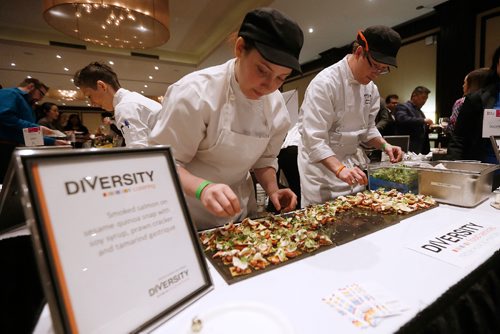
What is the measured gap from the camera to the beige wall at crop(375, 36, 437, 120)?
5809mm

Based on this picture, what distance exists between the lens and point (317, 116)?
162cm

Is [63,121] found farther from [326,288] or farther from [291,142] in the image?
[326,288]

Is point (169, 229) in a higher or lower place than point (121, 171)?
lower

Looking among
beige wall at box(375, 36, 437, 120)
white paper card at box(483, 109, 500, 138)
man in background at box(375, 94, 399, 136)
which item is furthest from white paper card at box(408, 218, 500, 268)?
beige wall at box(375, 36, 437, 120)

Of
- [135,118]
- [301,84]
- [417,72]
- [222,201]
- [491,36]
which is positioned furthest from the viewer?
[301,84]

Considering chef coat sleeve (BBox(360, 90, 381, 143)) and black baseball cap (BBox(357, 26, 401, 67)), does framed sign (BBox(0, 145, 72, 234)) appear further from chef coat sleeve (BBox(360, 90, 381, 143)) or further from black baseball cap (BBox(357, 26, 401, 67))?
chef coat sleeve (BBox(360, 90, 381, 143))

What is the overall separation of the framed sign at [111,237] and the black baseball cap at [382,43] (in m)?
1.34

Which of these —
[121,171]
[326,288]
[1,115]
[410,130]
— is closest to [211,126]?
[121,171]

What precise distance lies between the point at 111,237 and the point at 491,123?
88.2 inches

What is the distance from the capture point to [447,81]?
17.0 feet

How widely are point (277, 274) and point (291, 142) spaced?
6.04 feet

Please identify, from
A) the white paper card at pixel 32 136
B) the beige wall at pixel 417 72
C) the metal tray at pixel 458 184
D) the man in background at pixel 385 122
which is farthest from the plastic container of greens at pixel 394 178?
the beige wall at pixel 417 72

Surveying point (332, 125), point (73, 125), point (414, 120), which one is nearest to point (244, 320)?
point (332, 125)

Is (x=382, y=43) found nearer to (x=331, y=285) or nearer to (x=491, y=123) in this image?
(x=491, y=123)
